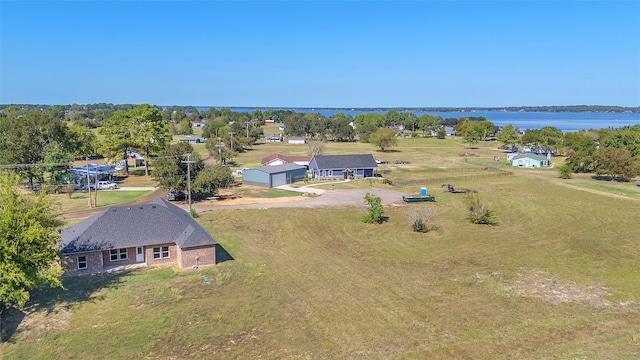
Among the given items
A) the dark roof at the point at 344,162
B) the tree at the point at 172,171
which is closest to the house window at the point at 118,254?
the tree at the point at 172,171

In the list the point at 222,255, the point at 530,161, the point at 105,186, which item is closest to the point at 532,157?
the point at 530,161

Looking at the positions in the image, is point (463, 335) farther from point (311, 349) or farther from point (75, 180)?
point (75, 180)

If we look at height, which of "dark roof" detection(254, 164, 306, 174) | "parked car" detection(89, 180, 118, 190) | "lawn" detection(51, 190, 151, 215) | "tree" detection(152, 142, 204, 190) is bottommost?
"lawn" detection(51, 190, 151, 215)

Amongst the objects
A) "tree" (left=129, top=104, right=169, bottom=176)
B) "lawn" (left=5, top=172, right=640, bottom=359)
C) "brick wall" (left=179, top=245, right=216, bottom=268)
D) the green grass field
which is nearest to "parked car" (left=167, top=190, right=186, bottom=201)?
the green grass field

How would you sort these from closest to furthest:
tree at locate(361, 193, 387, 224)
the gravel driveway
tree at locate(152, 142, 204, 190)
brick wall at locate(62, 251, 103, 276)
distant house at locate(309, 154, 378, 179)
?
brick wall at locate(62, 251, 103, 276), tree at locate(361, 193, 387, 224), the gravel driveway, tree at locate(152, 142, 204, 190), distant house at locate(309, 154, 378, 179)

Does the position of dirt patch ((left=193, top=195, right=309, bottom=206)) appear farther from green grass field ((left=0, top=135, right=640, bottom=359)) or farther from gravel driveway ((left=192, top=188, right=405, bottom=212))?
green grass field ((left=0, top=135, right=640, bottom=359))

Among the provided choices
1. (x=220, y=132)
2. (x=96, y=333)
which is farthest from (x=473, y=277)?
(x=220, y=132)
